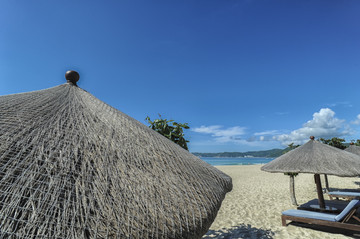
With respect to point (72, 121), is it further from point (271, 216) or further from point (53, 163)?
point (271, 216)

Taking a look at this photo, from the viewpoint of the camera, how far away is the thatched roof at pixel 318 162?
5312 millimetres

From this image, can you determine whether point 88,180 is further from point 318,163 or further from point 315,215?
point 318,163

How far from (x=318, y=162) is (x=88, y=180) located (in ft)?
20.8

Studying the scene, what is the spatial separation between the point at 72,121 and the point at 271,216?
6.53 meters

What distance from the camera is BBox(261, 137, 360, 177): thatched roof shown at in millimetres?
5312

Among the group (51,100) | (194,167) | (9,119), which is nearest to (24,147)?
(9,119)

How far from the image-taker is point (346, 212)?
4520 mm

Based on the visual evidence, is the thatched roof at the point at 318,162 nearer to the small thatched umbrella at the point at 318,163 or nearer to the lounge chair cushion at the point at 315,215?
the small thatched umbrella at the point at 318,163

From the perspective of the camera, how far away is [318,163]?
5547 mm

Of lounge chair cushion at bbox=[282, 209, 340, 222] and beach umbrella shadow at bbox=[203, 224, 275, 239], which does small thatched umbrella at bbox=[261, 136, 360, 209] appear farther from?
beach umbrella shadow at bbox=[203, 224, 275, 239]

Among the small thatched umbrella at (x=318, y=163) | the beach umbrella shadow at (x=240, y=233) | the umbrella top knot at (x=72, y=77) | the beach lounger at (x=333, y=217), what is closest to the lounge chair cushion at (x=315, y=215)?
the beach lounger at (x=333, y=217)

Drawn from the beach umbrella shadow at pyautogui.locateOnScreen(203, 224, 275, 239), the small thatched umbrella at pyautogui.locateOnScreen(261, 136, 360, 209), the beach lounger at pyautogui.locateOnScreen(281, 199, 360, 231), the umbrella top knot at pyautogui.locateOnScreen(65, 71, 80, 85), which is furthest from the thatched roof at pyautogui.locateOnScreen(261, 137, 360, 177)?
the umbrella top knot at pyautogui.locateOnScreen(65, 71, 80, 85)

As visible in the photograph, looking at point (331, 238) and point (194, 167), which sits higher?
point (194, 167)

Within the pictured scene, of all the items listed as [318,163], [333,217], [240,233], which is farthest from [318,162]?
[240,233]
